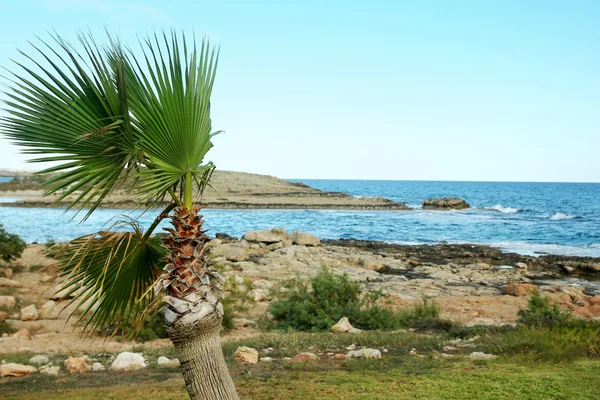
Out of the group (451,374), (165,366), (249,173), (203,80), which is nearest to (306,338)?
(165,366)

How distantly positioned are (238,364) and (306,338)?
2.39m

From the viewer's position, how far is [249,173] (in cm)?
11800

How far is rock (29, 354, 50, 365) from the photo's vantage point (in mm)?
10616

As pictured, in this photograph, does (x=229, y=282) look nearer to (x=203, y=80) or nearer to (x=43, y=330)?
(x=43, y=330)

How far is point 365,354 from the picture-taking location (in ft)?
34.4

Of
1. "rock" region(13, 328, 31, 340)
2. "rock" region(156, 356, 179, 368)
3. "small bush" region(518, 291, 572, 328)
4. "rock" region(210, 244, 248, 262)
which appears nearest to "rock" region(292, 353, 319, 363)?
"rock" region(156, 356, 179, 368)

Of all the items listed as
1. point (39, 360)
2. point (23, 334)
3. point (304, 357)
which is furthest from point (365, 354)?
point (23, 334)

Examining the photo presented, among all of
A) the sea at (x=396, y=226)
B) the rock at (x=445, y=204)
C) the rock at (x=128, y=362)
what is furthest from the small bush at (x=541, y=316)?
the rock at (x=445, y=204)

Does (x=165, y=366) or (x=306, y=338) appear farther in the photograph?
(x=306, y=338)

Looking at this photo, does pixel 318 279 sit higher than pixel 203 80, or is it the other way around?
pixel 203 80

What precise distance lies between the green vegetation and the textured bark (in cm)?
829

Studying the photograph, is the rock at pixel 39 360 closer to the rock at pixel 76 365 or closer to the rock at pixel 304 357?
the rock at pixel 76 365

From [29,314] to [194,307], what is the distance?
11989 millimetres

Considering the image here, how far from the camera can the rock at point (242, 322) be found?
14.7 m
